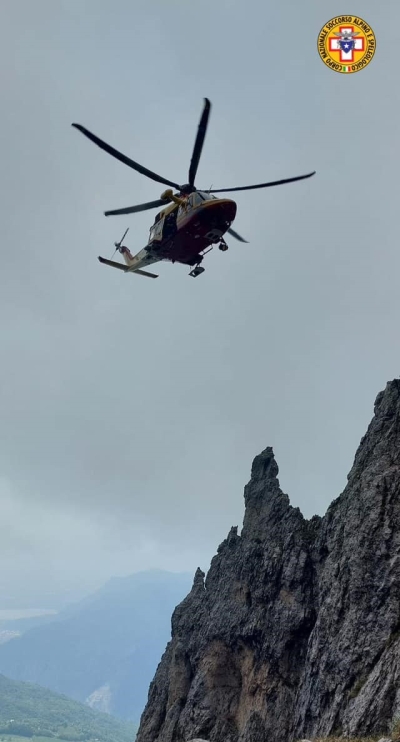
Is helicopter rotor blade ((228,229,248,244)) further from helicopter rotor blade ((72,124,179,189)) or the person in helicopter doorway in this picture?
helicopter rotor blade ((72,124,179,189))

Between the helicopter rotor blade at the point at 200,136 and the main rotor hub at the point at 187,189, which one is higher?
the main rotor hub at the point at 187,189

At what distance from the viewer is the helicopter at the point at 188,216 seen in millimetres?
36969

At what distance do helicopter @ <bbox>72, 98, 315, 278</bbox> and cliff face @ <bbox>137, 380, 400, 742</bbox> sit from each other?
1985 cm

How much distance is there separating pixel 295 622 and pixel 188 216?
35074mm

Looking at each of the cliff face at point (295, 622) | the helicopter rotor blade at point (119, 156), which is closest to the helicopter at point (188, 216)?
the helicopter rotor blade at point (119, 156)

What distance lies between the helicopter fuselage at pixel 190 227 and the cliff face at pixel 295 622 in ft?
65.4

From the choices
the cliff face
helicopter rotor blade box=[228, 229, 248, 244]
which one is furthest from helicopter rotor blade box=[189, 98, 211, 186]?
the cliff face

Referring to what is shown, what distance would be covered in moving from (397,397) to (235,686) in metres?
31.3

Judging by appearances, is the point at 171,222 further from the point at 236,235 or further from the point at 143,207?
the point at 236,235

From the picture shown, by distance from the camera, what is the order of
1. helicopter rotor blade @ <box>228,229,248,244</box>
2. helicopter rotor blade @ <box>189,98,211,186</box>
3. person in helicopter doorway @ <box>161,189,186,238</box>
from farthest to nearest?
helicopter rotor blade @ <box>228,229,248,244</box> < person in helicopter doorway @ <box>161,189,186,238</box> < helicopter rotor blade @ <box>189,98,211,186</box>

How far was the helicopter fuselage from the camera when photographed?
3869 cm

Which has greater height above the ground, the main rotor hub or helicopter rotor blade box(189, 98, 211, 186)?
the main rotor hub

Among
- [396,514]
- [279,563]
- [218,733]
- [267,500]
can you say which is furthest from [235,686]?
[396,514]

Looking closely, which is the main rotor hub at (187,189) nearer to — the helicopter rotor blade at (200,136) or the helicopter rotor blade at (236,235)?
the helicopter rotor blade at (200,136)
